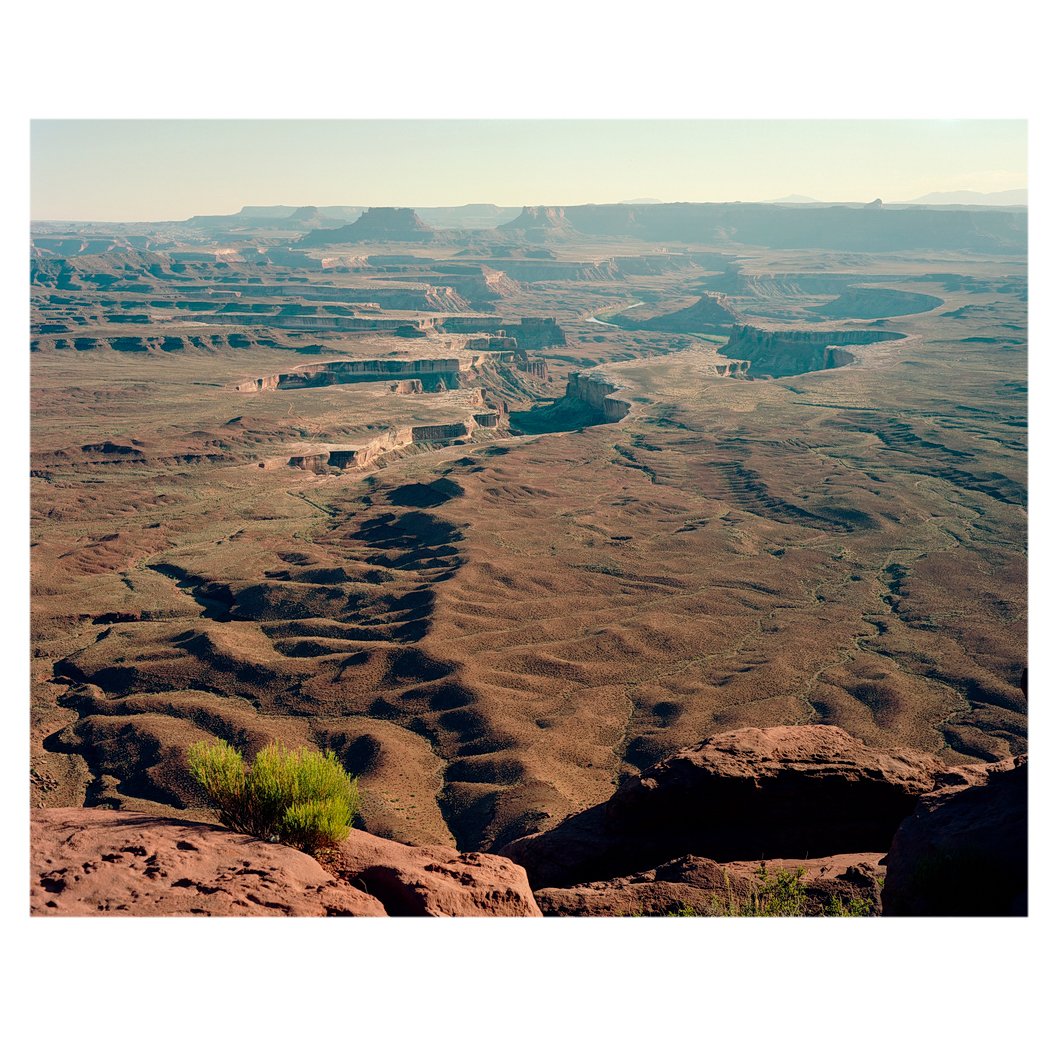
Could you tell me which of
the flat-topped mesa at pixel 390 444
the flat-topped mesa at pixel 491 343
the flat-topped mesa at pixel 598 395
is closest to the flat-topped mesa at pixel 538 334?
the flat-topped mesa at pixel 491 343

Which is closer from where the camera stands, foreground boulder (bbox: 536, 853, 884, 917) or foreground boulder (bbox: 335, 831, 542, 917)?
foreground boulder (bbox: 335, 831, 542, 917)

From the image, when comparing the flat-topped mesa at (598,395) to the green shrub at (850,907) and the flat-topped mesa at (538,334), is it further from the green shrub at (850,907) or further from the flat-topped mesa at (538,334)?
the green shrub at (850,907)

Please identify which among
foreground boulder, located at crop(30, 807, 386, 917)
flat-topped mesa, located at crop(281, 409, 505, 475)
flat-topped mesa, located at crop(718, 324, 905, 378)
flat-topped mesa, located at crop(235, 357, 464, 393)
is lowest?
foreground boulder, located at crop(30, 807, 386, 917)

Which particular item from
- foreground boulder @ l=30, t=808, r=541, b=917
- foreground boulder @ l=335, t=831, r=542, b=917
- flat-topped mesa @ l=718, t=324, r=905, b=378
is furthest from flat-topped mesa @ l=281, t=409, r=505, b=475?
foreground boulder @ l=30, t=808, r=541, b=917

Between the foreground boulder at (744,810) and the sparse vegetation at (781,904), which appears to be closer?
the sparse vegetation at (781,904)

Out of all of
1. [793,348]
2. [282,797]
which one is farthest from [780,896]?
[793,348]

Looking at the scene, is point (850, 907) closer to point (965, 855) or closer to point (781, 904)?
point (781, 904)

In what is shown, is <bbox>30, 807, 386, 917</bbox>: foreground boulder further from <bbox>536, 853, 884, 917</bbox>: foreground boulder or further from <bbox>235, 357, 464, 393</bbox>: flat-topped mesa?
<bbox>235, 357, 464, 393</bbox>: flat-topped mesa
